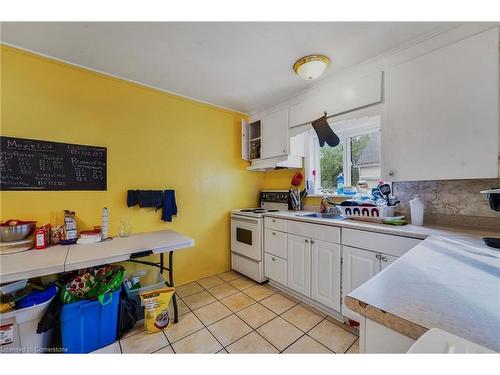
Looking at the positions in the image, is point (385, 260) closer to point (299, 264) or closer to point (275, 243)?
point (299, 264)

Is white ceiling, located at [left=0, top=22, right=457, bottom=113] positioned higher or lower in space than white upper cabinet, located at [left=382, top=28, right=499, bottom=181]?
higher

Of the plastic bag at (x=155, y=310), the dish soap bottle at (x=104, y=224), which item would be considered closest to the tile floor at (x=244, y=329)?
the plastic bag at (x=155, y=310)

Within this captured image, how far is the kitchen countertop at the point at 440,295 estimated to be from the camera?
1.65 feet

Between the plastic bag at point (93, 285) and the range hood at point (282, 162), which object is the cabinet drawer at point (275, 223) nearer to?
the range hood at point (282, 162)

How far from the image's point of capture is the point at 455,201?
1607 mm

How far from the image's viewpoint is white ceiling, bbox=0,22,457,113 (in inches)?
55.4

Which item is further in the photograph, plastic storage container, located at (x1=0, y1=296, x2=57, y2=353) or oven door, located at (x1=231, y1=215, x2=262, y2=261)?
oven door, located at (x1=231, y1=215, x2=262, y2=261)

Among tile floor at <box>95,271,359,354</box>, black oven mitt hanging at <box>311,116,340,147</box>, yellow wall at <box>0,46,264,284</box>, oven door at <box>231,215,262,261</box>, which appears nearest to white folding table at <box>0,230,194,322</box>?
tile floor at <box>95,271,359,354</box>

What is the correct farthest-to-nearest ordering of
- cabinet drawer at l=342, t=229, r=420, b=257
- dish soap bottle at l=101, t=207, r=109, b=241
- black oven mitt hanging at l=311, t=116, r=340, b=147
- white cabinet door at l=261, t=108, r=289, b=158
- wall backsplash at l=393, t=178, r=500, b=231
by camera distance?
white cabinet door at l=261, t=108, r=289, b=158 → black oven mitt hanging at l=311, t=116, r=340, b=147 → dish soap bottle at l=101, t=207, r=109, b=241 → wall backsplash at l=393, t=178, r=500, b=231 → cabinet drawer at l=342, t=229, r=420, b=257

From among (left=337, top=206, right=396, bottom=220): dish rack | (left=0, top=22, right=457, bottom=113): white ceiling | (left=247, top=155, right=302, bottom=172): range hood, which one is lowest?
(left=337, top=206, right=396, bottom=220): dish rack

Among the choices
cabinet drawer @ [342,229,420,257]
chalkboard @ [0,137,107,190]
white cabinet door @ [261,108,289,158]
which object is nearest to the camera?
cabinet drawer @ [342,229,420,257]

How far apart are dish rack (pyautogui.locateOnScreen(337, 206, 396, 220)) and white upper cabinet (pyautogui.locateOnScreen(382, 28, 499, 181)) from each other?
0.93 feet

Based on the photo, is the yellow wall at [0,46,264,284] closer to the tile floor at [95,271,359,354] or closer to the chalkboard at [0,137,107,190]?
the chalkboard at [0,137,107,190]

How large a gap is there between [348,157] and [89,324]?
113 inches
